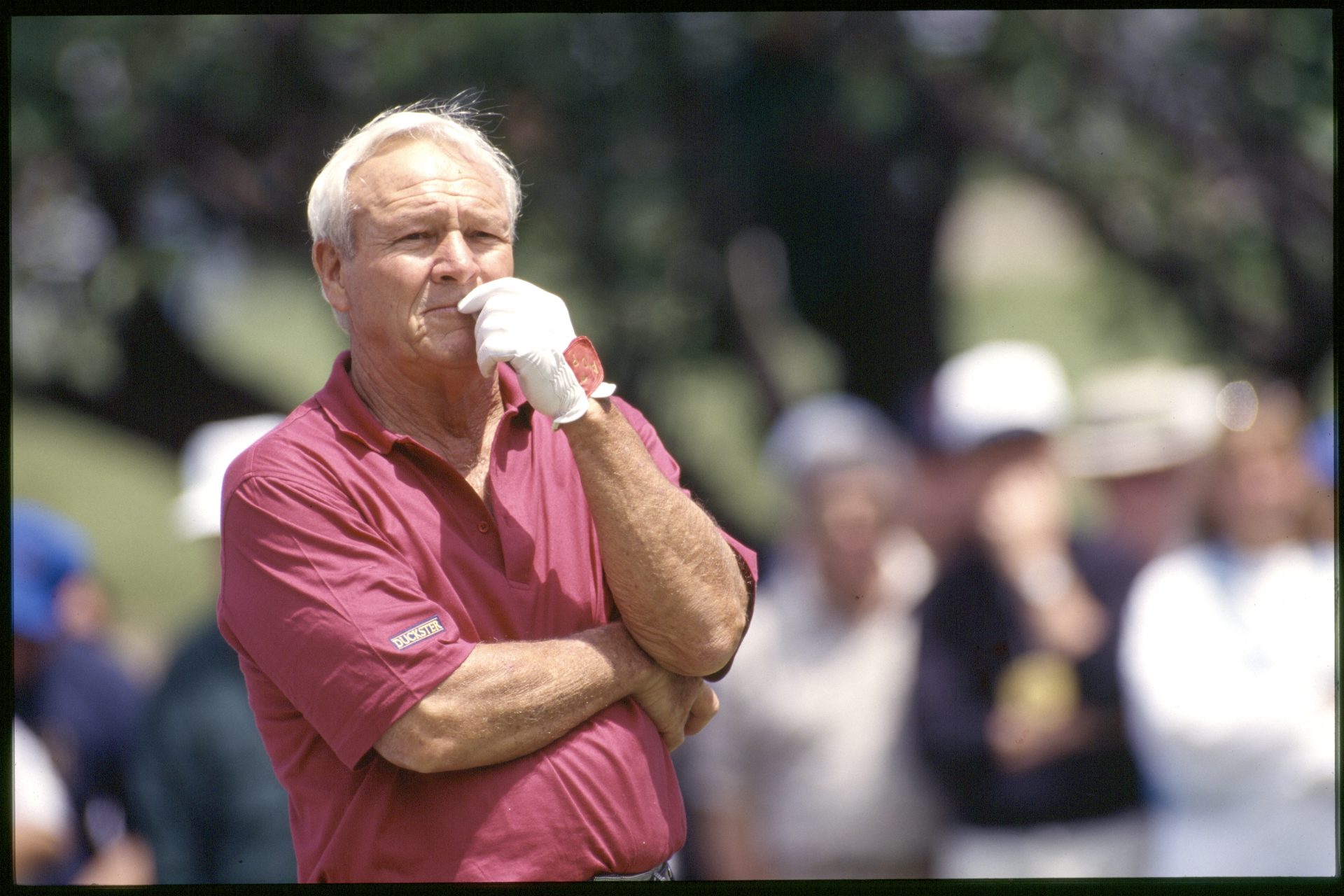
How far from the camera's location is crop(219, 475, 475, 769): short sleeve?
201 cm

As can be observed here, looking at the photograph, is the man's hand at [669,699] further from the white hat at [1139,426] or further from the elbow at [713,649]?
the white hat at [1139,426]

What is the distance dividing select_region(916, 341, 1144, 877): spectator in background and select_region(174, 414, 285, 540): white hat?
2131mm

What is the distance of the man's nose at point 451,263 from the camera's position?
219cm

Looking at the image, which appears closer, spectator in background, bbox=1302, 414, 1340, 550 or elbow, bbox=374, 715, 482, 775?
elbow, bbox=374, 715, 482, 775

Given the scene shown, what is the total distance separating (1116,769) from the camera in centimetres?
415

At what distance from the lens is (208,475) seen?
450cm

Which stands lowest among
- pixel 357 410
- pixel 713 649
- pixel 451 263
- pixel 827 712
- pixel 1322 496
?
pixel 827 712

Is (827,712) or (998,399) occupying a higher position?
(998,399)

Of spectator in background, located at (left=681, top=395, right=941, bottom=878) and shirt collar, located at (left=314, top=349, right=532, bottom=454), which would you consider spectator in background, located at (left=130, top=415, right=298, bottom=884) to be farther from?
shirt collar, located at (left=314, top=349, right=532, bottom=454)

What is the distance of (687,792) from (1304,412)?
256 centimetres

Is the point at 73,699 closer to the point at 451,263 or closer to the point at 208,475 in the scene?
the point at 208,475

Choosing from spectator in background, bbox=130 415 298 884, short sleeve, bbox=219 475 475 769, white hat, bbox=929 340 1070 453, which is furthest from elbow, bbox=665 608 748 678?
white hat, bbox=929 340 1070 453

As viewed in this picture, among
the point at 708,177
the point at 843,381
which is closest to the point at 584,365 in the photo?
the point at 708,177

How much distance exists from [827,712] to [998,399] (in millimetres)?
1153
